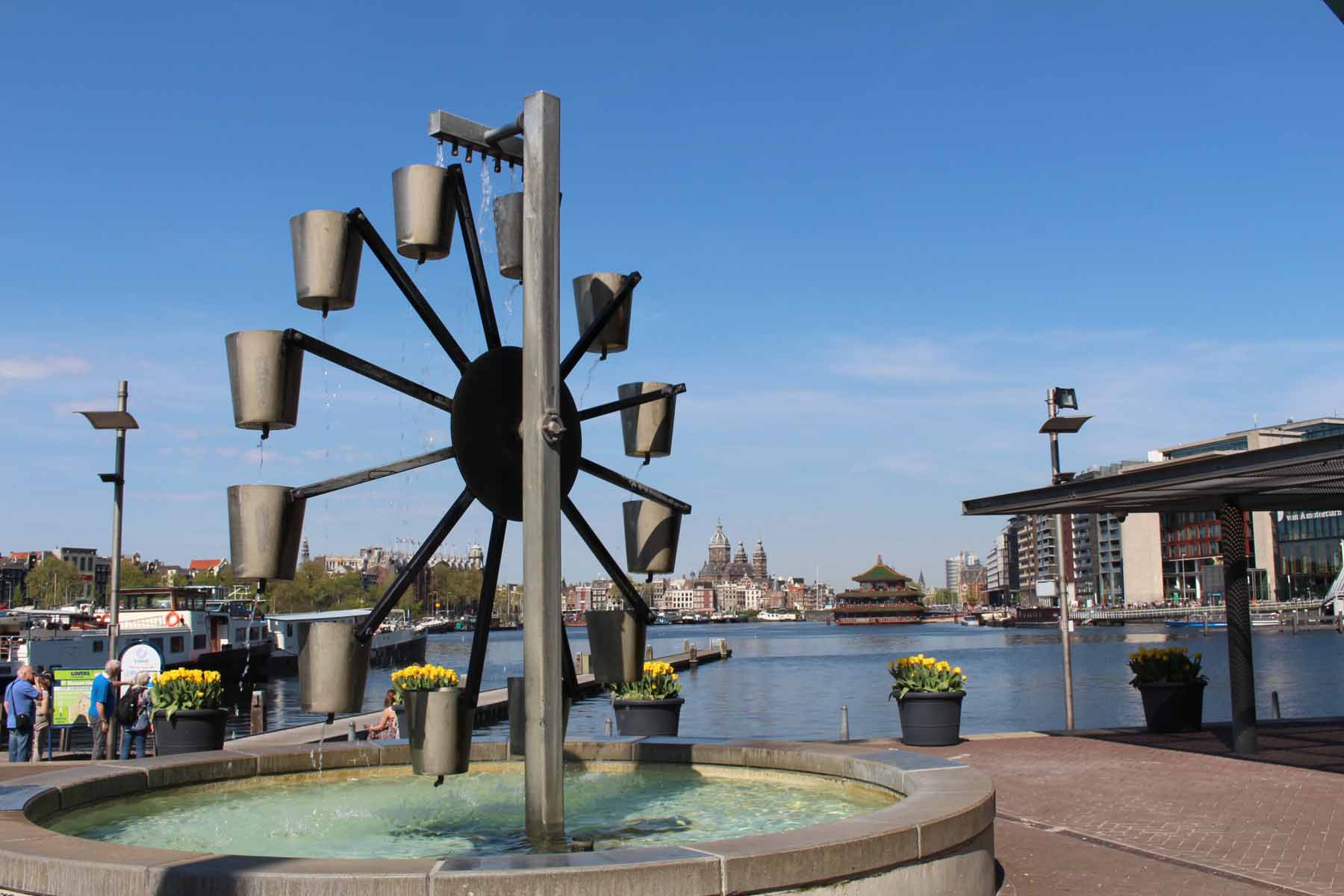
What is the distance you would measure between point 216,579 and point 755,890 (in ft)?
560

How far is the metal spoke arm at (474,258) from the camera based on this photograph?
33.2 ft

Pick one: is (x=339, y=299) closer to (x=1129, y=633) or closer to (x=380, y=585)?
(x=1129, y=633)

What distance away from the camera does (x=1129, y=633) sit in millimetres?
147625

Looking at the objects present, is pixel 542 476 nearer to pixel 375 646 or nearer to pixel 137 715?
pixel 137 715

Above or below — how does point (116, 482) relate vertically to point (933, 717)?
above

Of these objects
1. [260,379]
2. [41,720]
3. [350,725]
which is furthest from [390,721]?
[260,379]

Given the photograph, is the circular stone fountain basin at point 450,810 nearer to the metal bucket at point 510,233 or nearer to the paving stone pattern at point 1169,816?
the paving stone pattern at point 1169,816

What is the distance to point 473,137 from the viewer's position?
9953mm

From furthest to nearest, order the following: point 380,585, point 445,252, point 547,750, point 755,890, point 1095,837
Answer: point 380,585
point 1095,837
point 445,252
point 547,750
point 755,890

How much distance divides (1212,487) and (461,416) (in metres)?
10.8

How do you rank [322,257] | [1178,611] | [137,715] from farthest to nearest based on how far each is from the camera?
[1178,611], [137,715], [322,257]

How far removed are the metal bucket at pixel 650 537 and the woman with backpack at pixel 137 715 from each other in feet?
41.6

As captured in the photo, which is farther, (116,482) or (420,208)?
(116,482)

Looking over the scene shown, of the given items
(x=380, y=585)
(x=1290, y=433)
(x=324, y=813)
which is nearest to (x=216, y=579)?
(x=380, y=585)
